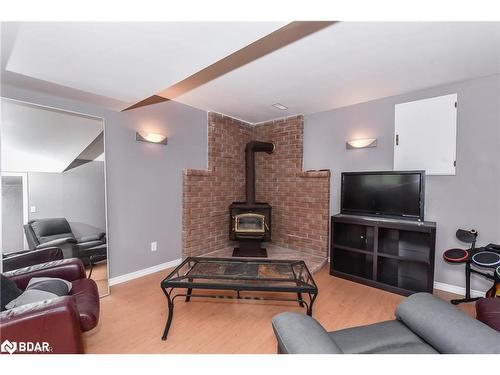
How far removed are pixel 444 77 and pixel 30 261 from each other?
4433mm

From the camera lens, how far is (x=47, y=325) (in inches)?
48.1

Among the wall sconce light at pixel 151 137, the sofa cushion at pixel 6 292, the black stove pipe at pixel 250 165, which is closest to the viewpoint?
the sofa cushion at pixel 6 292

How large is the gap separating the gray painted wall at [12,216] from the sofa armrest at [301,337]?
2.34 metres

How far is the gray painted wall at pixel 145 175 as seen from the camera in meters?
2.66

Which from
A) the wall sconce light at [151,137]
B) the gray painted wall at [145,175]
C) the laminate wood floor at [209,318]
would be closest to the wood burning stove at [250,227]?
the gray painted wall at [145,175]

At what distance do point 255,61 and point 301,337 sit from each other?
213 cm

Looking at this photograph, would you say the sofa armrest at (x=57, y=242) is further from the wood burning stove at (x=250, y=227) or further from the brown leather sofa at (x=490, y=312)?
the brown leather sofa at (x=490, y=312)

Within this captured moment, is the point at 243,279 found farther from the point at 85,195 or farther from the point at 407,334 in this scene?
the point at 85,195

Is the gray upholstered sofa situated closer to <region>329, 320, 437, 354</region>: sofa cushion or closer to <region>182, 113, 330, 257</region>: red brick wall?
<region>329, 320, 437, 354</region>: sofa cushion

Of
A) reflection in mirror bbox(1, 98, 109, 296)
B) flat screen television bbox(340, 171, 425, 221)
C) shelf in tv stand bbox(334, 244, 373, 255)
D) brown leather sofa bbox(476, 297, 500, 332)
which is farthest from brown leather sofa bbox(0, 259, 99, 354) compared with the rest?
flat screen television bbox(340, 171, 425, 221)

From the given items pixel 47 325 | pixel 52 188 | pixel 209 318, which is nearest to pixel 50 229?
pixel 52 188
